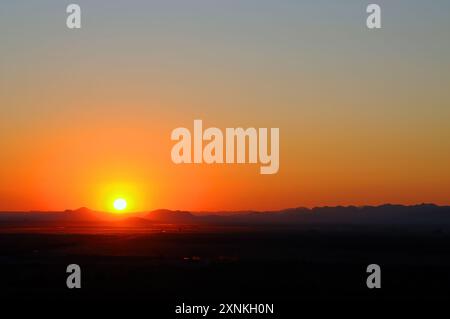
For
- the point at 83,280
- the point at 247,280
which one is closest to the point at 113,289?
the point at 83,280

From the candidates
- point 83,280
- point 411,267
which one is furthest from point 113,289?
point 411,267

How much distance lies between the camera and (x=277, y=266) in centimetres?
5412
